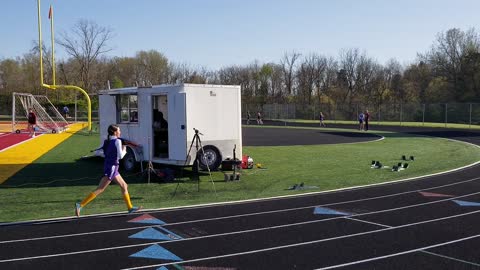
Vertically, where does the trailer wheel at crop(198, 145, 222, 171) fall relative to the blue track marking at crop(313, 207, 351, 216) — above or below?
above

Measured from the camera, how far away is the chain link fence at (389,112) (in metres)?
52.8

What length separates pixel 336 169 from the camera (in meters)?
16.9

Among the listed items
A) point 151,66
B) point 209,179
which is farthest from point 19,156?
point 151,66

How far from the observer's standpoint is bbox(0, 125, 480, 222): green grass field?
11.3 metres

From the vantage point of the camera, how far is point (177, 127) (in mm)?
14695

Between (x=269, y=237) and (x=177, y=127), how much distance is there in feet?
24.1

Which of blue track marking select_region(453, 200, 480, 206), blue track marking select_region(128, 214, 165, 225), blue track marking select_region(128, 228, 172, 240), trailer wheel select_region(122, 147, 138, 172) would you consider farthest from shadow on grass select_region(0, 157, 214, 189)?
blue track marking select_region(453, 200, 480, 206)

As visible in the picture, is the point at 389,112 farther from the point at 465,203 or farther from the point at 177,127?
the point at 465,203

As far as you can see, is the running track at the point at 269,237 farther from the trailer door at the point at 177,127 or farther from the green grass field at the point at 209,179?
the trailer door at the point at 177,127

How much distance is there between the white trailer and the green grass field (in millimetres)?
796

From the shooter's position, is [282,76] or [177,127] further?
[282,76]

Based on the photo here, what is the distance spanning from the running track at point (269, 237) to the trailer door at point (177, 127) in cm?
420

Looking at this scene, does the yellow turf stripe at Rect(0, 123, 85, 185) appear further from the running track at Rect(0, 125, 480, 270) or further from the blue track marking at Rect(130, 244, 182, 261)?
the blue track marking at Rect(130, 244, 182, 261)

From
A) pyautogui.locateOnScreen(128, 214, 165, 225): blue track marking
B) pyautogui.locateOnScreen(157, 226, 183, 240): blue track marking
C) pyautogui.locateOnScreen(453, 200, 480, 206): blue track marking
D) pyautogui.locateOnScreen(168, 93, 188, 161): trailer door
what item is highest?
pyautogui.locateOnScreen(168, 93, 188, 161): trailer door
